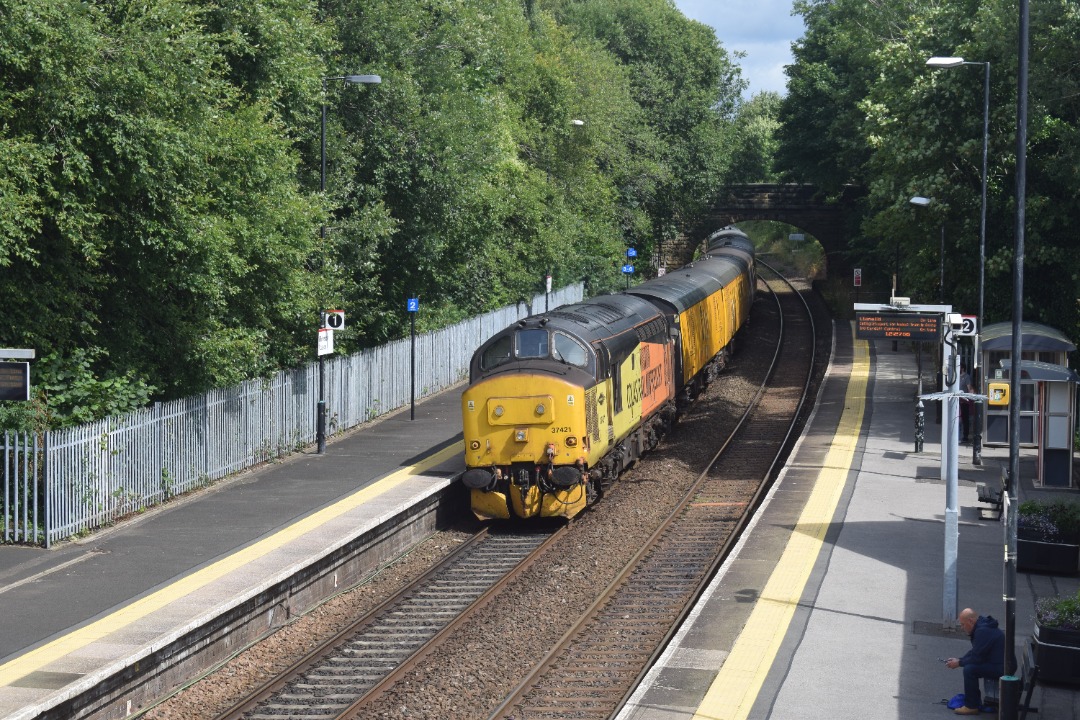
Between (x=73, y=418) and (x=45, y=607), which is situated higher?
(x=73, y=418)

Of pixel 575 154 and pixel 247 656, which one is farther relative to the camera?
pixel 575 154

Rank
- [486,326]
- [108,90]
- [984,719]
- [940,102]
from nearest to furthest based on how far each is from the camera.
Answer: [984,719] < [108,90] < [940,102] < [486,326]

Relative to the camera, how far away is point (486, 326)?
134ft

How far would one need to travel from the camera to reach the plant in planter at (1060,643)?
12.9 m

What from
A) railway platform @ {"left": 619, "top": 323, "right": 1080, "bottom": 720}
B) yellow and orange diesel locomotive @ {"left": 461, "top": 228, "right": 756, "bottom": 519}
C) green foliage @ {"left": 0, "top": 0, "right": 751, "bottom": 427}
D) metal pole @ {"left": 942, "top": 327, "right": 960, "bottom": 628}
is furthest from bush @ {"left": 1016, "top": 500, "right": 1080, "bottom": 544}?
green foliage @ {"left": 0, "top": 0, "right": 751, "bottom": 427}

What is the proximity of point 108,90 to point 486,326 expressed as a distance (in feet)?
76.7

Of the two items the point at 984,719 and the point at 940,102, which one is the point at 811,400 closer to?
the point at 940,102

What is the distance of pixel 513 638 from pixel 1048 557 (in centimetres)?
801

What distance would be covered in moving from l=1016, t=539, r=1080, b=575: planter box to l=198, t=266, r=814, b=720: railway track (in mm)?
4486

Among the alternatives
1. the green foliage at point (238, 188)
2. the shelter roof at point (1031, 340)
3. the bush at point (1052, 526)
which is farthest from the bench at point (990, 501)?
the green foliage at point (238, 188)

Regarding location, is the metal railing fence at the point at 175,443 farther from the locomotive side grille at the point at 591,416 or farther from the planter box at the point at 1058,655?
the planter box at the point at 1058,655

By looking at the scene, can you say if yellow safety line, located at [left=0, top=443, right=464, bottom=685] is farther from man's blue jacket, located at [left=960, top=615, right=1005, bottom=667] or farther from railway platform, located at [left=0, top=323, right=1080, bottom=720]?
man's blue jacket, located at [left=960, top=615, right=1005, bottom=667]

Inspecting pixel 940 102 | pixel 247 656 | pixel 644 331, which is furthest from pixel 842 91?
pixel 247 656

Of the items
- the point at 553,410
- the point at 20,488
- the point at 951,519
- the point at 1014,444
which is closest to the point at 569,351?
the point at 553,410
